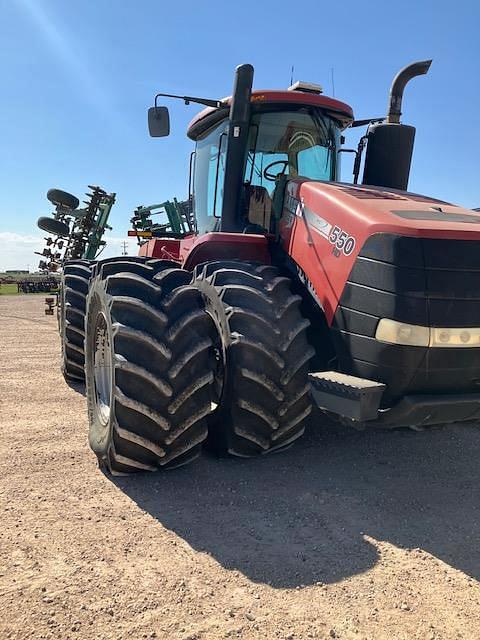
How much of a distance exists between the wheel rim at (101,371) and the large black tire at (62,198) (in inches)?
290

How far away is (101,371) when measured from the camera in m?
4.07

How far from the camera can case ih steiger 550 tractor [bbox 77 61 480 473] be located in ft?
9.30

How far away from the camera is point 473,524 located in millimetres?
3014

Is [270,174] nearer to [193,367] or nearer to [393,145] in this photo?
[393,145]

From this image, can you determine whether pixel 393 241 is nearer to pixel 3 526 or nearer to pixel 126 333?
pixel 126 333

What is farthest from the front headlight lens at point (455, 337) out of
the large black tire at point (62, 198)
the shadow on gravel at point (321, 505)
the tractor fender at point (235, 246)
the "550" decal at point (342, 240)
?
the large black tire at point (62, 198)

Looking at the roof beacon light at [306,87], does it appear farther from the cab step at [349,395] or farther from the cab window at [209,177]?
the cab step at [349,395]

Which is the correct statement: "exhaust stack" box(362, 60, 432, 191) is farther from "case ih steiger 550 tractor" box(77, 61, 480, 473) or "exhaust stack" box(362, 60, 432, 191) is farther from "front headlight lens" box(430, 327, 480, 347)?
"front headlight lens" box(430, 327, 480, 347)

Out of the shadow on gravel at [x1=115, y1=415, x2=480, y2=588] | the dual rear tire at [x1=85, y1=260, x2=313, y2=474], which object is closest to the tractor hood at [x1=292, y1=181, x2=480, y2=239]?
the dual rear tire at [x1=85, y1=260, x2=313, y2=474]

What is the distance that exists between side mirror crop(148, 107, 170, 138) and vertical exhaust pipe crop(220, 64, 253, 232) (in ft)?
2.39

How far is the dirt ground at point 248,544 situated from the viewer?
7.08 feet

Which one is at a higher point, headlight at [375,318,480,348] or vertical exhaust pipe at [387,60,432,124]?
vertical exhaust pipe at [387,60,432,124]

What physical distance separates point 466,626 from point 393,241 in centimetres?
179

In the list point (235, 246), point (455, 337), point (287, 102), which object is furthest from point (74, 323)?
point (455, 337)
